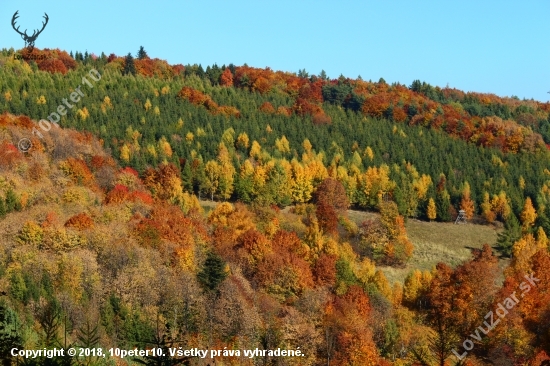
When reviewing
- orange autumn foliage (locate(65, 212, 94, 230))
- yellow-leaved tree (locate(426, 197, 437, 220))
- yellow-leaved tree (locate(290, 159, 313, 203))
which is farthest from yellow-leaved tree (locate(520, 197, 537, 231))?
orange autumn foliage (locate(65, 212, 94, 230))

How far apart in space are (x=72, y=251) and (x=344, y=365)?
33245 millimetres

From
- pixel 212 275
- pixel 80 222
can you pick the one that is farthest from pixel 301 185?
pixel 212 275

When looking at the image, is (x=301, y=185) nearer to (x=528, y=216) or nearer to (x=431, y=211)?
(x=431, y=211)

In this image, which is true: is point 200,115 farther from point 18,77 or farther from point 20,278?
point 20,278

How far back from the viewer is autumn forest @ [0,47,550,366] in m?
68.6

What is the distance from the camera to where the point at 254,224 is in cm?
11062

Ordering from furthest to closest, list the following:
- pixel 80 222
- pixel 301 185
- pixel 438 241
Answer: pixel 301 185
pixel 438 241
pixel 80 222

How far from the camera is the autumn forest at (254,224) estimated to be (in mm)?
68625

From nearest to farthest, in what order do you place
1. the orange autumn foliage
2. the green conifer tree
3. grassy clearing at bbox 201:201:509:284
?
1. the green conifer tree
2. the orange autumn foliage
3. grassy clearing at bbox 201:201:509:284

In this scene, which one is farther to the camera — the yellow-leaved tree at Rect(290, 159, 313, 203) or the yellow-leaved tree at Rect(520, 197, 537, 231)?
the yellow-leaved tree at Rect(290, 159, 313, 203)

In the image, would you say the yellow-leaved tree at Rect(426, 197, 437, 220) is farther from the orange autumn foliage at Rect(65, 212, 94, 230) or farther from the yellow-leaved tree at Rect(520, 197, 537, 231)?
the orange autumn foliage at Rect(65, 212, 94, 230)

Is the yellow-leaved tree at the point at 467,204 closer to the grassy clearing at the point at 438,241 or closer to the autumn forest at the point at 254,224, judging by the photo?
the autumn forest at the point at 254,224

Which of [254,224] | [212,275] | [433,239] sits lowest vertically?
[212,275]

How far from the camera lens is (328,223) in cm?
11475
